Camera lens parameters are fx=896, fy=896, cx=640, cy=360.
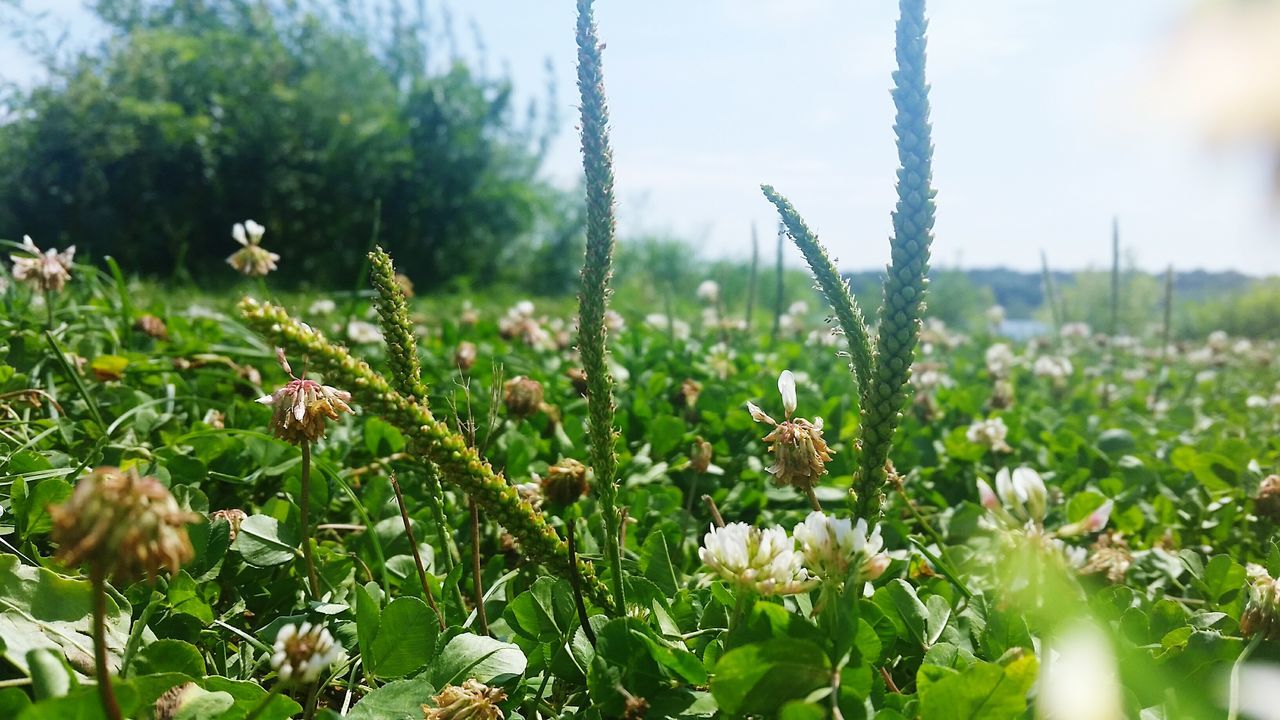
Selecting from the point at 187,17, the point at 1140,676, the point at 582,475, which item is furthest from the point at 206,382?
the point at 187,17

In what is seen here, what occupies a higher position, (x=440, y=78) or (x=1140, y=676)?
(x=440, y=78)

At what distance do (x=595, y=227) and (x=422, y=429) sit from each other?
23cm

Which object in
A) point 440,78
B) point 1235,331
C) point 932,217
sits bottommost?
point 1235,331

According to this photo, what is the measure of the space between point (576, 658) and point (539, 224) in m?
11.9

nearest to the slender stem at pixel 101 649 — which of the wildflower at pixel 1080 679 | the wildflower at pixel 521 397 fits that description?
the wildflower at pixel 1080 679

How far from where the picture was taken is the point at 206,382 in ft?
6.92

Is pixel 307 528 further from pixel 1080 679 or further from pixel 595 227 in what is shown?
pixel 1080 679

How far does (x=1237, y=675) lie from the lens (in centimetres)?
90

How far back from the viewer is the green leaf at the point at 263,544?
1.15m

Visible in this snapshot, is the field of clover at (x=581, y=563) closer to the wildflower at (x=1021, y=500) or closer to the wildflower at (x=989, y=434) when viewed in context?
the wildflower at (x=1021, y=500)

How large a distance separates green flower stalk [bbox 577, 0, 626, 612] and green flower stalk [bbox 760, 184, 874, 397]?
6.5 inches

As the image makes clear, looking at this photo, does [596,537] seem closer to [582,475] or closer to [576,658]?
[582,475]

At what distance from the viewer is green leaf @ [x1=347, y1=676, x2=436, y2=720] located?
86 centimetres

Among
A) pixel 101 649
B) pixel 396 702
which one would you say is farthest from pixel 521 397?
pixel 101 649
